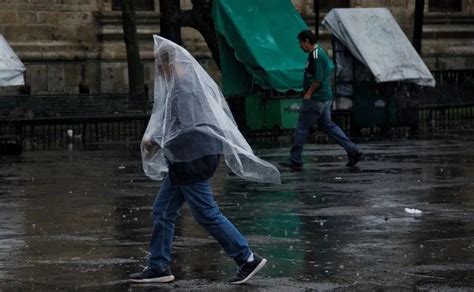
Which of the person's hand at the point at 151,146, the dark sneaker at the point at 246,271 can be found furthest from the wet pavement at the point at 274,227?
the person's hand at the point at 151,146

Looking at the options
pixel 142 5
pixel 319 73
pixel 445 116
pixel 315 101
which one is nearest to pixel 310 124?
pixel 315 101

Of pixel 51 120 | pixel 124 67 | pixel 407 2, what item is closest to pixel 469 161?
pixel 51 120

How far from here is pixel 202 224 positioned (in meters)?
9.52

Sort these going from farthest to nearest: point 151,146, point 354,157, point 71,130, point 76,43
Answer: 1. point 76,43
2. point 71,130
3. point 354,157
4. point 151,146

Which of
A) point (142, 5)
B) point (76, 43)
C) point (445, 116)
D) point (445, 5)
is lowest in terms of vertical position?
point (445, 116)

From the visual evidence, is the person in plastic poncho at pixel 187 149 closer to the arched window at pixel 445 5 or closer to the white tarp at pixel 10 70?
the white tarp at pixel 10 70

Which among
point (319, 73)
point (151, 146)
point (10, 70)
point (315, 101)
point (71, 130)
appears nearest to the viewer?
point (151, 146)

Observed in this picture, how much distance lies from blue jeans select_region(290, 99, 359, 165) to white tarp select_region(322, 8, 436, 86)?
7.11m

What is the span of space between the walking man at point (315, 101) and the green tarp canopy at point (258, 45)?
5644mm

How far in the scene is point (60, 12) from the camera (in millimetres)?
32219

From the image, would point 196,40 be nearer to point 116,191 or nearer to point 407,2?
point 407,2

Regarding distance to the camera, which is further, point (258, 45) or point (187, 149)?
point (258, 45)

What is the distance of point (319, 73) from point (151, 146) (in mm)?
8413

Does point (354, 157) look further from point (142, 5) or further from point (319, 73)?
point (142, 5)
